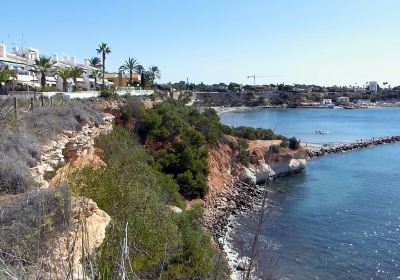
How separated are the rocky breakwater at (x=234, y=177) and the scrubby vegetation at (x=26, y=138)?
37.9 feet

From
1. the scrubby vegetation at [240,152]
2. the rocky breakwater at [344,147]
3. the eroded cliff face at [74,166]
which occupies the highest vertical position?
the eroded cliff face at [74,166]

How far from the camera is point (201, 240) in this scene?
1895 centimetres

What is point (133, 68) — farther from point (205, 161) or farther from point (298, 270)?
point (298, 270)

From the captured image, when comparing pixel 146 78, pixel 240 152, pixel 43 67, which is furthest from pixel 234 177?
pixel 146 78

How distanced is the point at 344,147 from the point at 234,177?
34.4m

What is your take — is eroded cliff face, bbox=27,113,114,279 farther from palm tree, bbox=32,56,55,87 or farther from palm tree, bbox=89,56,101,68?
palm tree, bbox=89,56,101,68

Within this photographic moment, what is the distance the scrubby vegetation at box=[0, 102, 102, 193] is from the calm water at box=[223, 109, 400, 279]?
6342 mm

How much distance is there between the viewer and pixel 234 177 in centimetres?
4097

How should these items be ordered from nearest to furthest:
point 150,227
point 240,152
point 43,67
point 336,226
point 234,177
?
point 150,227 → point 336,226 → point 43,67 → point 234,177 → point 240,152

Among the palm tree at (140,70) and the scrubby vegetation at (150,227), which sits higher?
the palm tree at (140,70)

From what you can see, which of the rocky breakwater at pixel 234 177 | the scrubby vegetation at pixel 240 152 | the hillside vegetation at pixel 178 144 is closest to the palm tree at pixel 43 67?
the hillside vegetation at pixel 178 144

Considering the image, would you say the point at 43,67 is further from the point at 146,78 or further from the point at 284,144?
the point at 146,78

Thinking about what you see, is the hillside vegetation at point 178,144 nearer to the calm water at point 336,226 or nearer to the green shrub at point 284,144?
the calm water at point 336,226

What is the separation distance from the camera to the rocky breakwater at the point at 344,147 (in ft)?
208
